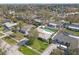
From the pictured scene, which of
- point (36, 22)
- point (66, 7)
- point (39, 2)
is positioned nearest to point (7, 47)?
point (36, 22)

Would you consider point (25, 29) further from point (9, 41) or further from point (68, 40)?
point (68, 40)

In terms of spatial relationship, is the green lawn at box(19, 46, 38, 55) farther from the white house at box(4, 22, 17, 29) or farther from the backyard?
the white house at box(4, 22, 17, 29)

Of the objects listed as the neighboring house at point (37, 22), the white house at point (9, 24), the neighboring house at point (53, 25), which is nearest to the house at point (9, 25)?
the white house at point (9, 24)

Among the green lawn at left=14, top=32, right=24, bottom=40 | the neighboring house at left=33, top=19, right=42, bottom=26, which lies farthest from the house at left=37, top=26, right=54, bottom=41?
the green lawn at left=14, top=32, right=24, bottom=40

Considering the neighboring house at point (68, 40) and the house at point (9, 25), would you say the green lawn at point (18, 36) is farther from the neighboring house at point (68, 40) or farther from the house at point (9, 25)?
the neighboring house at point (68, 40)

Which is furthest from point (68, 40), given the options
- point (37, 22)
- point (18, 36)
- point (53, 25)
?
point (18, 36)

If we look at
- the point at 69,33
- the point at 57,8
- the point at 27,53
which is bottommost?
the point at 27,53

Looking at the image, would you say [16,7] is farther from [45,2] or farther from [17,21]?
[45,2]
